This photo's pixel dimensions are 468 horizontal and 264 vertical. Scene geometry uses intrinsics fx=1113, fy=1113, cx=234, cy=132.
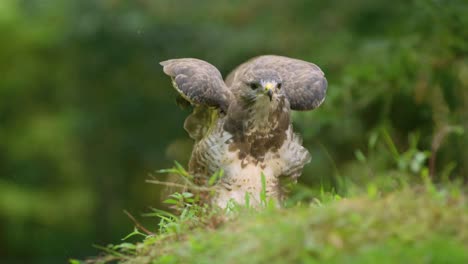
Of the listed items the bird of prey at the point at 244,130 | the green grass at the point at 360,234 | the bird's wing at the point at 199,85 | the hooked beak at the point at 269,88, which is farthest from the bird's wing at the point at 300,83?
the green grass at the point at 360,234

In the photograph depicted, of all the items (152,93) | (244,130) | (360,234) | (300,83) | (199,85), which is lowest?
(360,234)

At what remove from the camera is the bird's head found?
7.06 metres

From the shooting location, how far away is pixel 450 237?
171 inches

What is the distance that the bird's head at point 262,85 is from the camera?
706 centimetres

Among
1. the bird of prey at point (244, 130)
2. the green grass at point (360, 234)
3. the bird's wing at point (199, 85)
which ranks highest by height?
the bird's wing at point (199, 85)

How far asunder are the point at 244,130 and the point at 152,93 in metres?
9.39

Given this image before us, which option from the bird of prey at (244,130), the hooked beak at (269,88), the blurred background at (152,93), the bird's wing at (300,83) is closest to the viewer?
the hooked beak at (269,88)

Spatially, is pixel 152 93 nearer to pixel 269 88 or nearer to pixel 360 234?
pixel 269 88

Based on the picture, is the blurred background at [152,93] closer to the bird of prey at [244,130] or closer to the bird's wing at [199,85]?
the bird of prey at [244,130]

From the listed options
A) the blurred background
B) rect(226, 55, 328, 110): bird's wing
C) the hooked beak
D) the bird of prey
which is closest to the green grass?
Result: the blurred background

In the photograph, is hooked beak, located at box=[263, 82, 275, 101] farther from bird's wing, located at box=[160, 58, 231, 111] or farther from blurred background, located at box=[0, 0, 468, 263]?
blurred background, located at box=[0, 0, 468, 263]

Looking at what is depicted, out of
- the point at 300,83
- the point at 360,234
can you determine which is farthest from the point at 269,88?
the point at 360,234

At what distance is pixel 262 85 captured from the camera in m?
7.08

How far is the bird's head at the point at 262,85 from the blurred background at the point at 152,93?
78 cm
